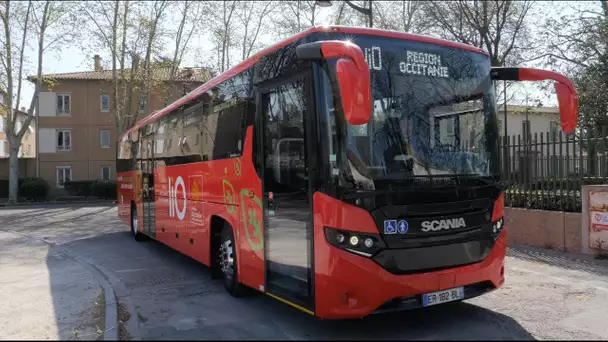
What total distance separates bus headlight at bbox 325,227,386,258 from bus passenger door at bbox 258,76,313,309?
375 millimetres

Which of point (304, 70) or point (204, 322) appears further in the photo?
point (204, 322)

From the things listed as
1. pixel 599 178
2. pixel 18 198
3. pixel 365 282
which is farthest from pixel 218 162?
pixel 18 198

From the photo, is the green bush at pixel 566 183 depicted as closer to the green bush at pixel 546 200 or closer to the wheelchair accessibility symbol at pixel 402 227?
the green bush at pixel 546 200

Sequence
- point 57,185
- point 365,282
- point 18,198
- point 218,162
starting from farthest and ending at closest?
1. point 57,185
2. point 18,198
3. point 218,162
4. point 365,282

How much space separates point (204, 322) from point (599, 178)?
7.98 m

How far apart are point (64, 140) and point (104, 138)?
320 cm

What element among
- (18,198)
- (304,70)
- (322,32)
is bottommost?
(18,198)

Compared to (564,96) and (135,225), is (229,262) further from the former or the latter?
(135,225)

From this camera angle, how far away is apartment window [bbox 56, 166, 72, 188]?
133 ft

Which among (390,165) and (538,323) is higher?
(390,165)

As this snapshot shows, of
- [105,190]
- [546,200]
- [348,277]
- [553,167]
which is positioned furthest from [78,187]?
[348,277]

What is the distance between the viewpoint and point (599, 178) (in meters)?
9.36

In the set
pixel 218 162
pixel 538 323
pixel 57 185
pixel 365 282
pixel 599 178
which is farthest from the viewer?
pixel 57 185

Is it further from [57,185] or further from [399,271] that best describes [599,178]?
[57,185]
